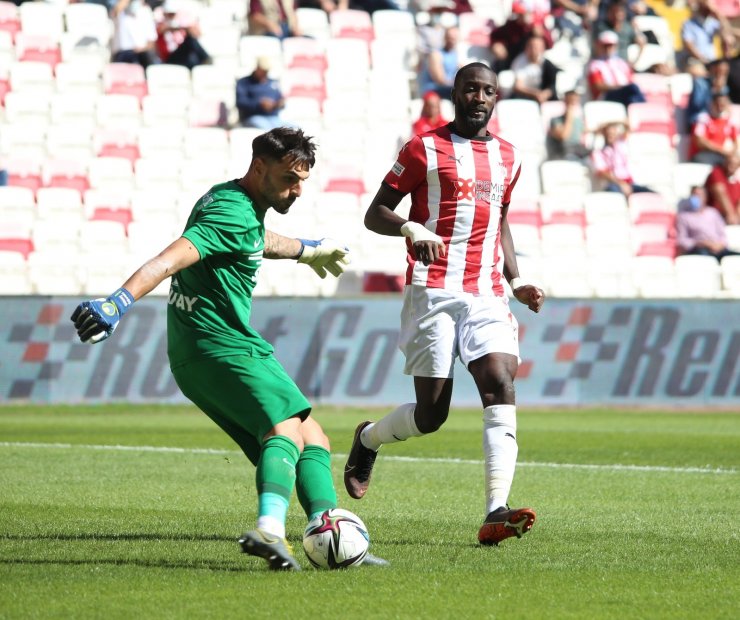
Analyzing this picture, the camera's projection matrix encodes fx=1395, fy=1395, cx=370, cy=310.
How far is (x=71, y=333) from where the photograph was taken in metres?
16.1

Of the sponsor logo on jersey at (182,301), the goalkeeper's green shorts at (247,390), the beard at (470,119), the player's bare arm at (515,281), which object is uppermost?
the beard at (470,119)

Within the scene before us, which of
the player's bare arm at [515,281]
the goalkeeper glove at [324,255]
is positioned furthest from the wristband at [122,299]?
the player's bare arm at [515,281]

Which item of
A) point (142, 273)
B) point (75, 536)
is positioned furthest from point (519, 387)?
point (142, 273)

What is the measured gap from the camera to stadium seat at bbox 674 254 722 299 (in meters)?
19.4

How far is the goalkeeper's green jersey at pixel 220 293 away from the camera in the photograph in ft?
19.4

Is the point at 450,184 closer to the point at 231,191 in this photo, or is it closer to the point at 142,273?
the point at 231,191

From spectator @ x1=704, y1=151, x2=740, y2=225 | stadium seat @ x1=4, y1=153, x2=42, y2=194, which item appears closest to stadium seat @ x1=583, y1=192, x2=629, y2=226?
spectator @ x1=704, y1=151, x2=740, y2=225

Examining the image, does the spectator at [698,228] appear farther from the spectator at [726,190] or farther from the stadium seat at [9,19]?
the stadium seat at [9,19]

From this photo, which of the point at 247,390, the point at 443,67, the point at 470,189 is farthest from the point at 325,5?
the point at 247,390

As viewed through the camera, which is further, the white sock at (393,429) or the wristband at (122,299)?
the white sock at (393,429)

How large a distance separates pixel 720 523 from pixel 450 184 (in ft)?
7.65

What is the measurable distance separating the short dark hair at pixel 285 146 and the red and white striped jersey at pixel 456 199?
139 centimetres

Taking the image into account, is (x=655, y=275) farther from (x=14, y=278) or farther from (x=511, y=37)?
(x=14, y=278)

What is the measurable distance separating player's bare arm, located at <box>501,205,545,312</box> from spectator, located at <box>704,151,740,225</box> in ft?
44.2
